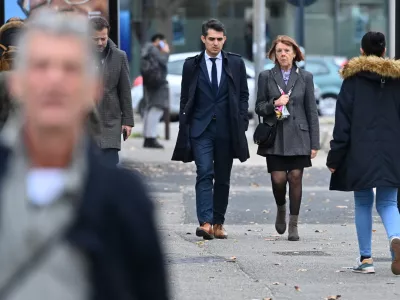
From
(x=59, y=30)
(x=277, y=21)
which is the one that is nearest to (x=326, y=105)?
(x=277, y=21)

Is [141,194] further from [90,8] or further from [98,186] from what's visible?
[90,8]

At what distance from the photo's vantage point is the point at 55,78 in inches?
95.2

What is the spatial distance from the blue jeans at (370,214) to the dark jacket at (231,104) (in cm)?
213

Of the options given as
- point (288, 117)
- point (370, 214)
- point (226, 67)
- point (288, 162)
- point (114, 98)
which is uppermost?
point (226, 67)

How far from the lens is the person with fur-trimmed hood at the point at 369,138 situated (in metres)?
8.45

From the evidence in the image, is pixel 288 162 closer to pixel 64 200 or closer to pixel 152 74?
pixel 64 200

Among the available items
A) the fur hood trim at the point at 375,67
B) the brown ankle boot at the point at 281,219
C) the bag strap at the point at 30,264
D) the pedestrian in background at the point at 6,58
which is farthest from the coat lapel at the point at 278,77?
the bag strap at the point at 30,264

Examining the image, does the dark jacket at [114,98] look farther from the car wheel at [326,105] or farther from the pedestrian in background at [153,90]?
the car wheel at [326,105]

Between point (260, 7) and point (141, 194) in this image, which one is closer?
point (141, 194)

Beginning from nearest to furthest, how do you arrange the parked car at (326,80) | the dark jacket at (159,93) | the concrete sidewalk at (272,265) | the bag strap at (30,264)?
1. the bag strap at (30,264)
2. the concrete sidewalk at (272,265)
3. the dark jacket at (159,93)
4. the parked car at (326,80)

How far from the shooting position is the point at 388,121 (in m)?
8.52

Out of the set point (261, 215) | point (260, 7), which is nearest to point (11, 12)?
point (261, 215)

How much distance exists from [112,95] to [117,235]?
706 cm

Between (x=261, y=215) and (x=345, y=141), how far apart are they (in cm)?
423
